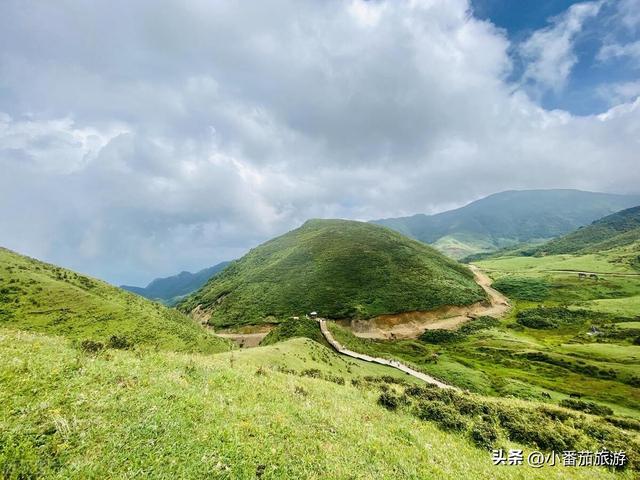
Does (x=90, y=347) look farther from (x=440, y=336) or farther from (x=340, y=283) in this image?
(x=340, y=283)

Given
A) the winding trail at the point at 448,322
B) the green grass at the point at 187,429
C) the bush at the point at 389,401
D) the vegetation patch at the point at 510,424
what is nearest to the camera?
the green grass at the point at 187,429

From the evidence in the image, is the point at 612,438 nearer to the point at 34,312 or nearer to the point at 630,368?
the point at 630,368

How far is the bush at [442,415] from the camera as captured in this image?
17.4 metres

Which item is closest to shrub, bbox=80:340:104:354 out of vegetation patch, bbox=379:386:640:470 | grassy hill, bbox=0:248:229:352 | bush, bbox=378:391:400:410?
bush, bbox=378:391:400:410

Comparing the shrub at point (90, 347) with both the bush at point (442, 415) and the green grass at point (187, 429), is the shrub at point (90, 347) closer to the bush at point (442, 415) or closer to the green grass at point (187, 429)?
the green grass at point (187, 429)

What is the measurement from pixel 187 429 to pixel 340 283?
118675mm

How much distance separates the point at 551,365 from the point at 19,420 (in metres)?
89.2

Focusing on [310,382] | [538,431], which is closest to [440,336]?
[538,431]

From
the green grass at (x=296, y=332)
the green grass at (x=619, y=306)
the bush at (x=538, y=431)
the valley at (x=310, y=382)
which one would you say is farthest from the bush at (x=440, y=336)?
the bush at (x=538, y=431)

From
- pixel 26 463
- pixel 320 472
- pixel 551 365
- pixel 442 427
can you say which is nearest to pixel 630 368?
pixel 551 365

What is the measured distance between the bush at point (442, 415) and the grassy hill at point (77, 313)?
35231 mm

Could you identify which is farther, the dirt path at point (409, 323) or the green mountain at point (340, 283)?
the green mountain at point (340, 283)

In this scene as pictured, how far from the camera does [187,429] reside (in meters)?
9.68

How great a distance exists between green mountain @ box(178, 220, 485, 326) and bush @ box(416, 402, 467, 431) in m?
87.7
